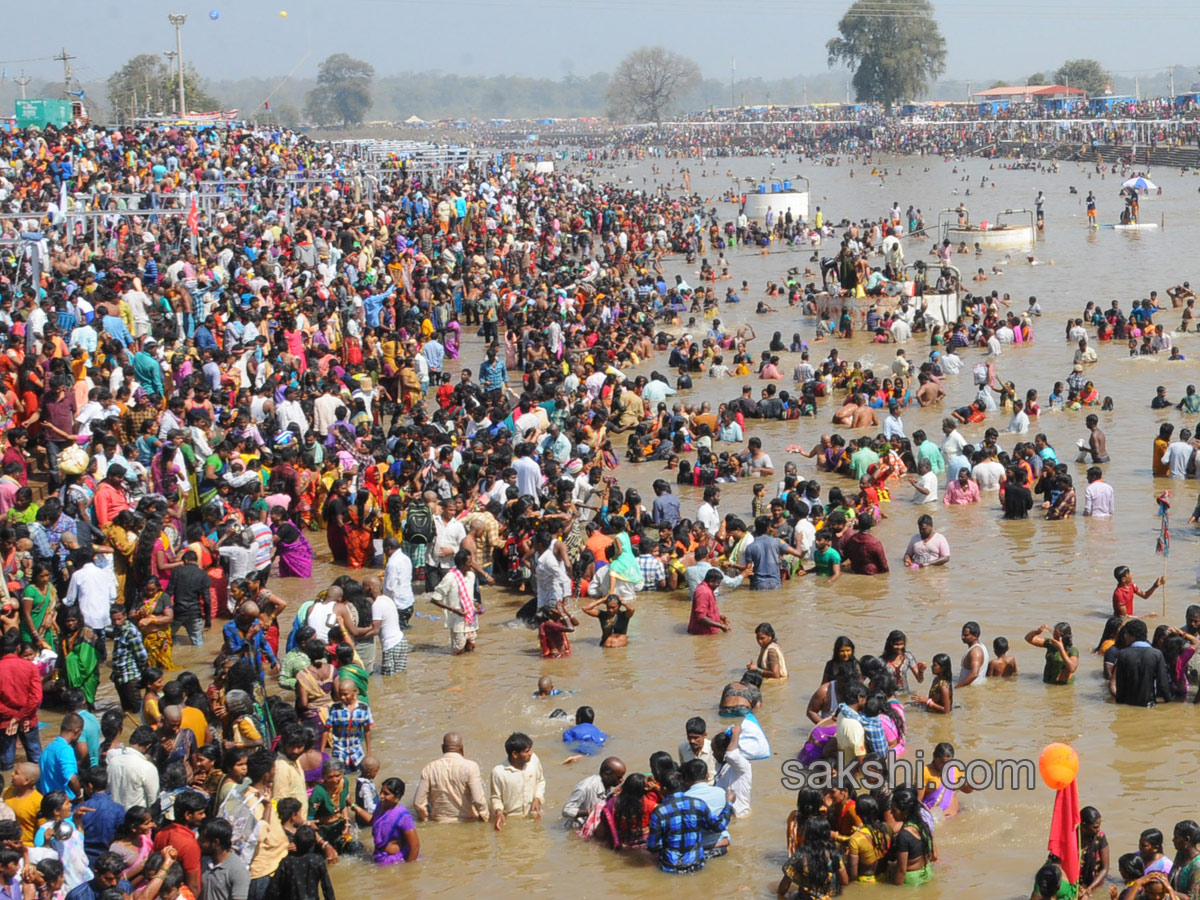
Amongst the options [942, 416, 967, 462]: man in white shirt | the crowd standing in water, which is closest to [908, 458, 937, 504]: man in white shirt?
the crowd standing in water

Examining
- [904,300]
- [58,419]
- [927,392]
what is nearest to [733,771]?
[58,419]

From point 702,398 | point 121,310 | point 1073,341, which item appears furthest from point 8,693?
point 1073,341

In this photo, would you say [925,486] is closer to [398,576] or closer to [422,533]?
[422,533]

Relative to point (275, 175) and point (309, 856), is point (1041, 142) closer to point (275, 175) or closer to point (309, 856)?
point (275, 175)

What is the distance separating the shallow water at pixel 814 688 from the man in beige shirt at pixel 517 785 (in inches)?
3.8

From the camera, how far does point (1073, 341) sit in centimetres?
2500

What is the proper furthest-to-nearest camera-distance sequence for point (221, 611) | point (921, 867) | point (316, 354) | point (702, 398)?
point (702, 398) → point (316, 354) → point (221, 611) → point (921, 867)

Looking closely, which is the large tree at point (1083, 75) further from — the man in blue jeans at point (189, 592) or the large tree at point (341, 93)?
the man in blue jeans at point (189, 592)

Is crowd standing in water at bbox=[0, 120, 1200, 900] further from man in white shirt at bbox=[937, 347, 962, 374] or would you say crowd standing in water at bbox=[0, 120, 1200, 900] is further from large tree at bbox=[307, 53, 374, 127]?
large tree at bbox=[307, 53, 374, 127]

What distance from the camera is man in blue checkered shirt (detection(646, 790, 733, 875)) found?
7828mm

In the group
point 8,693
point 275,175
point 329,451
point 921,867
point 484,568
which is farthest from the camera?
point 275,175

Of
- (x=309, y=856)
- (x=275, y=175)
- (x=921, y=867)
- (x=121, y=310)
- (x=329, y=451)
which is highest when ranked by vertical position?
(x=275, y=175)

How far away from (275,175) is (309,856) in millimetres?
31667

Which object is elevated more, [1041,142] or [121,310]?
[1041,142]
